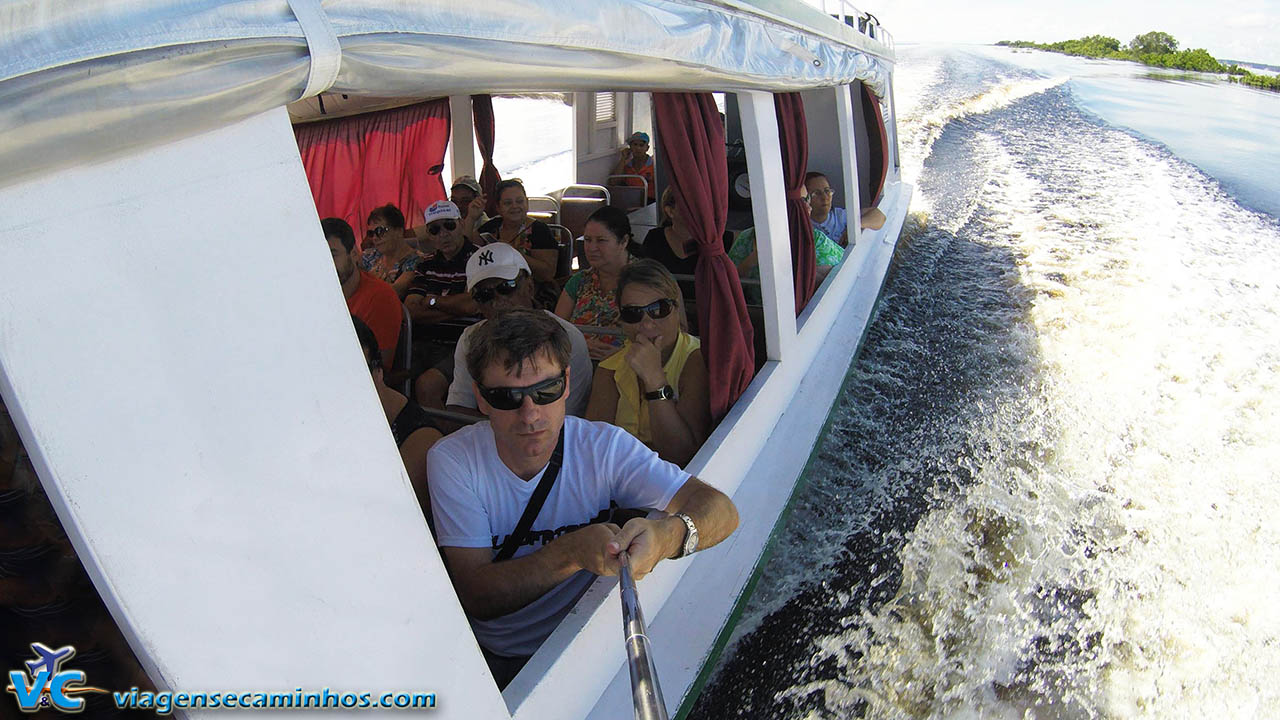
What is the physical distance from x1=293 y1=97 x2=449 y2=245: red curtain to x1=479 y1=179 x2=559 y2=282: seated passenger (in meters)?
1.58

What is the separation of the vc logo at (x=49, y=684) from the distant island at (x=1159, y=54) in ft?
119

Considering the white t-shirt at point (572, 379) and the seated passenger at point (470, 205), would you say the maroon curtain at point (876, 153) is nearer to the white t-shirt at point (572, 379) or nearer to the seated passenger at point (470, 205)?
the seated passenger at point (470, 205)

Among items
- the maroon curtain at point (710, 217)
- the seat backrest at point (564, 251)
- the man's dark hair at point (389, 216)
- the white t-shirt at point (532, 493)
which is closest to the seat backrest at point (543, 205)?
the seat backrest at point (564, 251)

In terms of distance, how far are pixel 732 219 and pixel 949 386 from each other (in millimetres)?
2342

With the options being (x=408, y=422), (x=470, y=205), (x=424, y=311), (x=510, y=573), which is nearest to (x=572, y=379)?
(x=408, y=422)

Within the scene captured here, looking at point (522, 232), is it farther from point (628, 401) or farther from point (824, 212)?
point (628, 401)

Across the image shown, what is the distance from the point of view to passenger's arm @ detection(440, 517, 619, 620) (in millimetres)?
1818

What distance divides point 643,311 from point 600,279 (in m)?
1.14

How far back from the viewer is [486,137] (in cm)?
729

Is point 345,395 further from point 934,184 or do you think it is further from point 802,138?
point 934,184

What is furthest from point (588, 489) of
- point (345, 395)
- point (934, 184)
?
point (934, 184)

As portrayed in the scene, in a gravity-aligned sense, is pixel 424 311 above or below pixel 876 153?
below

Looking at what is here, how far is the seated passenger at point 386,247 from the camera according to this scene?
16.8ft

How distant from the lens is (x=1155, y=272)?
786 cm
